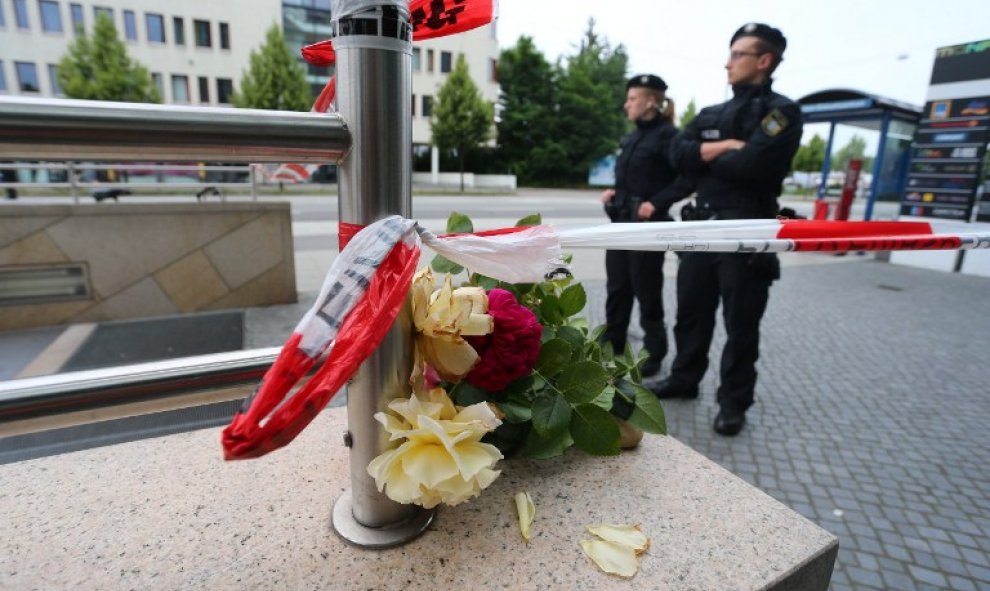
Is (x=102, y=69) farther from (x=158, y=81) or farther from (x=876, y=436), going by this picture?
(x=876, y=436)

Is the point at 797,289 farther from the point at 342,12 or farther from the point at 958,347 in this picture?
the point at 342,12

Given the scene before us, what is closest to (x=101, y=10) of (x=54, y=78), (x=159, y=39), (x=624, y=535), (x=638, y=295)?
(x=159, y=39)

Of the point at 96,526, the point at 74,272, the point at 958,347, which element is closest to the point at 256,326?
the point at 74,272

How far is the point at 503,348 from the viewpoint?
963mm

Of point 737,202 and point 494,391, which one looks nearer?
point 494,391

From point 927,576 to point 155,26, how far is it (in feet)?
129

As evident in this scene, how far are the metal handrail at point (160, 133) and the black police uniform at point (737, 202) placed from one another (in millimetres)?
2888

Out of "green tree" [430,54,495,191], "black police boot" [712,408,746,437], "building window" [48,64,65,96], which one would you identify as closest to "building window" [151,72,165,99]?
"building window" [48,64,65,96]

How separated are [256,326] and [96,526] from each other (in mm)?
4463

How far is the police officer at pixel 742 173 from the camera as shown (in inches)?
120

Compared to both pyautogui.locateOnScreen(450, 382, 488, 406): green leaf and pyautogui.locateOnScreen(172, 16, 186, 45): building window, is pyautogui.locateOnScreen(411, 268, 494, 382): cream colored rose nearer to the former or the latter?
pyautogui.locateOnScreen(450, 382, 488, 406): green leaf

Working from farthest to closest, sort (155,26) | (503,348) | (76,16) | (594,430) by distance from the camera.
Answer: (155,26) < (76,16) < (594,430) < (503,348)

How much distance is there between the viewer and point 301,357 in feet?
1.99

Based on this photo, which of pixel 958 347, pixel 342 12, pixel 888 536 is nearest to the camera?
pixel 342 12
